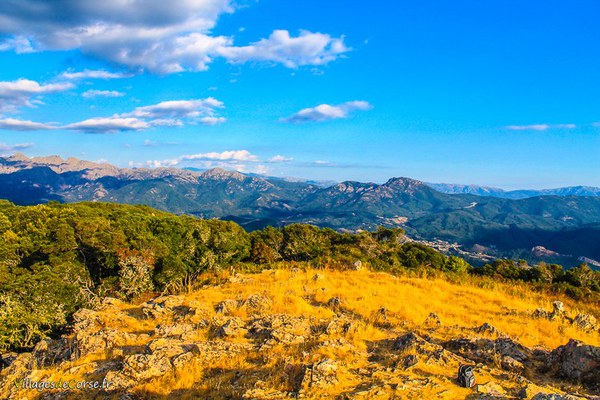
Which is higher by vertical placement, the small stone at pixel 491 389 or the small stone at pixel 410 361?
the small stone at pixel 491 389

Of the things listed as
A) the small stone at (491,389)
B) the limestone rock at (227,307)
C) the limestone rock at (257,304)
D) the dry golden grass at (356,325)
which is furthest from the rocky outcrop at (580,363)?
the limestone rock at (227,307)

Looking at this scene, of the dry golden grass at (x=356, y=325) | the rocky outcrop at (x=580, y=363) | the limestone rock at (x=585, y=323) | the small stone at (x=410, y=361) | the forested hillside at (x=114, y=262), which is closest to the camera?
the dry golden grass at (x=356, y=325)

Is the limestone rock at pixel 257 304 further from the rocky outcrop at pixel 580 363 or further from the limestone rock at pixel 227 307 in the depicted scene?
the rocky outcrop at pixel 580 363

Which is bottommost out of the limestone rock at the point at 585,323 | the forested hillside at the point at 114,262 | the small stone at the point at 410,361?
the forested hillside at the point at 114,262

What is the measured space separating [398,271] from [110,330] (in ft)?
67.1

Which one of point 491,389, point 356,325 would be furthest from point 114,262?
point 491,389

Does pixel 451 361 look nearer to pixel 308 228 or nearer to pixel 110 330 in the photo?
pixel 110 330

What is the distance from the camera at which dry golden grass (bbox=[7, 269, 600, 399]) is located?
6836mm

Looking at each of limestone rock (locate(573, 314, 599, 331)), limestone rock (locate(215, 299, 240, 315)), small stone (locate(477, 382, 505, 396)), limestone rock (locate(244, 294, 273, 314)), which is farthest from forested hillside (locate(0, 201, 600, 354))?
small stone (locate(477, 382, 505, 396))

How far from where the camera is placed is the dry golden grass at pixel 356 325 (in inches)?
269

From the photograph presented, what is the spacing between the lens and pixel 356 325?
1077 cm

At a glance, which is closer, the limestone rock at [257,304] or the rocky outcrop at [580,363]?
the rocky outcrop at [580,363]

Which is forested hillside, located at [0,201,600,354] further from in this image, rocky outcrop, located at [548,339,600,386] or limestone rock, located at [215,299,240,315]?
rocky outcrop, located at [548,339,600,386]

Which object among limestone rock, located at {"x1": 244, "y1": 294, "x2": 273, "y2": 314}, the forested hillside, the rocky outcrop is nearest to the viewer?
the rocky outcrop
